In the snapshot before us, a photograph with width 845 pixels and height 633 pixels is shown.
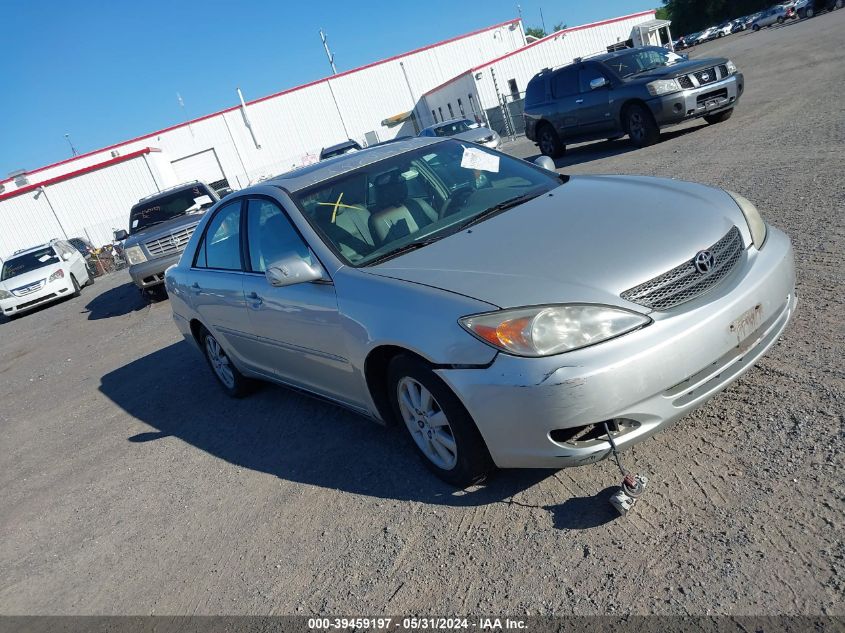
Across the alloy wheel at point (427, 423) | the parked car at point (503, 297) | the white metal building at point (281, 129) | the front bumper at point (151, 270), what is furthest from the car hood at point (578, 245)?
the white metal building at point (281, 129)

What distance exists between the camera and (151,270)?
12.4 metres

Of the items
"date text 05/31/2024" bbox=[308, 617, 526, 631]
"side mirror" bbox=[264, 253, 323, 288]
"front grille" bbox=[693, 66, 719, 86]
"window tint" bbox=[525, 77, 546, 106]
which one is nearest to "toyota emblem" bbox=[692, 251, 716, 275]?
"date text 05/31/2024" bbox=[308, 617, 526, 631]

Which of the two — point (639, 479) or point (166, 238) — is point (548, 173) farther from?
point (166, 238)

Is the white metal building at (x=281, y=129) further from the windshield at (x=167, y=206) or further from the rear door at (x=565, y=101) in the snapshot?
the rear door at (x=565, y=101)

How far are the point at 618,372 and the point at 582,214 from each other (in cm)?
114

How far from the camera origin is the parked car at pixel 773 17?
2142 inches

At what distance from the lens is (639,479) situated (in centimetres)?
291

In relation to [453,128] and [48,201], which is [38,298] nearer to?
[453,128]

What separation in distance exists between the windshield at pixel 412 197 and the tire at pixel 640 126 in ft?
28.8

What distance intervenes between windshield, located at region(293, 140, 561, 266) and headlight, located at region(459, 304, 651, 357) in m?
1.07

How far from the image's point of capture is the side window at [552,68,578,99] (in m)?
14.2

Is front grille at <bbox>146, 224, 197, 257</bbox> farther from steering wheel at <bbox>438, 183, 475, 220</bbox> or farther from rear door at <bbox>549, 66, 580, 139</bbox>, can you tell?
steering wheel at <bbox>438, 183, 475, 220</bbox>

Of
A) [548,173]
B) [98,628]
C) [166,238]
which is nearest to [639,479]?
[548,173]

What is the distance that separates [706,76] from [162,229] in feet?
32.3
